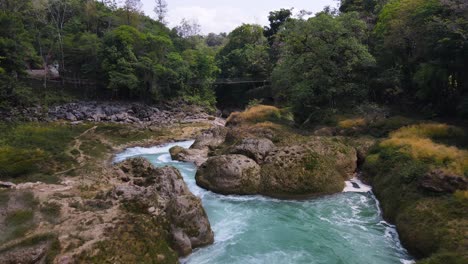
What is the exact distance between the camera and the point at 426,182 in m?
14.0

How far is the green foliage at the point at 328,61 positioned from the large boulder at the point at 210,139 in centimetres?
753

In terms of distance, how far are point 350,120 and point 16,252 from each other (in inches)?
902

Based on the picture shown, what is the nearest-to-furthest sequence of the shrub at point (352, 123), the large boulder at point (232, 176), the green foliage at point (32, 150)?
the large boulder at point (232, 176)
the green foliage at point (32, 150)
the shrub at point (352, 123)

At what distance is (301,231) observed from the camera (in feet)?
45.8

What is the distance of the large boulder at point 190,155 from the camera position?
25.2m

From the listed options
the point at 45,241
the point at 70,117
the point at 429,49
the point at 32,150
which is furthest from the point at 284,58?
the point at 45,241

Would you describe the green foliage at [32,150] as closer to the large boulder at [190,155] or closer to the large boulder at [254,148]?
the large boulder at [190,155]

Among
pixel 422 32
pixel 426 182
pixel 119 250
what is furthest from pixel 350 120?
pixel 119 250

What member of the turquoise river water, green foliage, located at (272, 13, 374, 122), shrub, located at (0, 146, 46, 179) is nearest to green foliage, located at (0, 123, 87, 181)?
shrub, located at (0, 146, 46, 179)

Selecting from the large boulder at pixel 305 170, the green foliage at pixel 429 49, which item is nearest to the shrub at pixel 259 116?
the green foliage at pixel 429 49

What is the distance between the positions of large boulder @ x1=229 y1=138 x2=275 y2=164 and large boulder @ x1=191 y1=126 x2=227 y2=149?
6.94 m

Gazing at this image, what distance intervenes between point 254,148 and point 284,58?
71.1 ft

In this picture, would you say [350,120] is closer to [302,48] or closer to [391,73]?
[391,73]

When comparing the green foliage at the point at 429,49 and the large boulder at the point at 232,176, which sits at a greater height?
the green foliage at the point at 429,49
